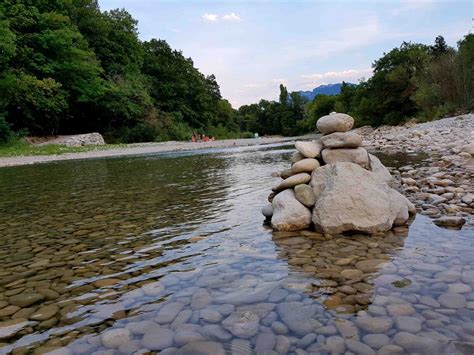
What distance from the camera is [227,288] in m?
3.43

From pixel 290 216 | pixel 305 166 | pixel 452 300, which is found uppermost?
pixel 305 166

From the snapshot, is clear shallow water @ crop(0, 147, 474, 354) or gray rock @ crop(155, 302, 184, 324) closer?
clear shallow water @ crop(0, 147, 474, 354)

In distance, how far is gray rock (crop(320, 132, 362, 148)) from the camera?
6.18m

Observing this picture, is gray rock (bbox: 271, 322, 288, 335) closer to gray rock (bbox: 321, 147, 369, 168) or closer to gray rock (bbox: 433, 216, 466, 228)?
gray rock (bbox: 433, 216, 466, 228)

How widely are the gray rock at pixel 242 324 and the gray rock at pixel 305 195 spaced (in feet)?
9.20

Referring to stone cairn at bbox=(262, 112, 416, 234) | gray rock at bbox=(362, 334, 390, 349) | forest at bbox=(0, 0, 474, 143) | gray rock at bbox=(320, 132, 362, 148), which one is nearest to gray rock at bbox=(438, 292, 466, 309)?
gray rock at bbox=(362, 334, 390, 349)

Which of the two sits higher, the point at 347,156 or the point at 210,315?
the point at 347,156

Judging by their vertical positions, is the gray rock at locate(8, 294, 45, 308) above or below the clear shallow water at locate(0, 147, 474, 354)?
above

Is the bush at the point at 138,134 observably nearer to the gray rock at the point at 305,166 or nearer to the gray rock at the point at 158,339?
the gray rock at the point at 305,166

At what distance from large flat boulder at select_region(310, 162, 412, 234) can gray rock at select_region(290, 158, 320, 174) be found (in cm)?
76

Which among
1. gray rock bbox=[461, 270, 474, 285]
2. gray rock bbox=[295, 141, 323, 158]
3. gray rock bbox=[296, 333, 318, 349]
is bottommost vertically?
gray rock bbox=[461, 270, 474, 285]

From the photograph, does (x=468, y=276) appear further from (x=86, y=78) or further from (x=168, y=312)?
(x=86, y=78)

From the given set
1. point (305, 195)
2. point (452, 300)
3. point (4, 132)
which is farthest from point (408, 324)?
point (4, 132)

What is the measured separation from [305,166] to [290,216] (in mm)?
1283
